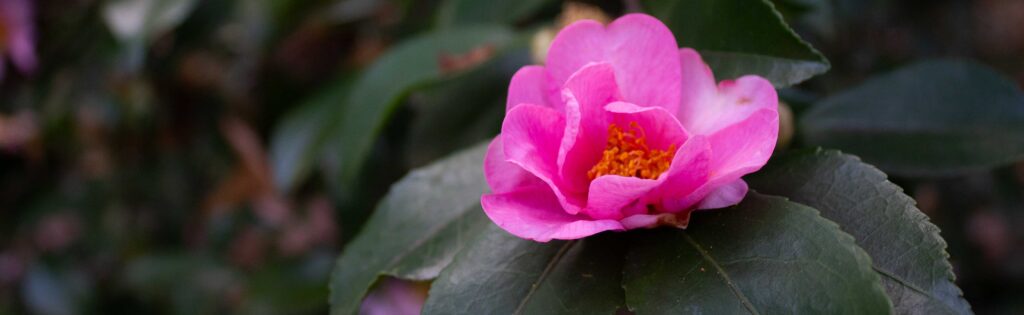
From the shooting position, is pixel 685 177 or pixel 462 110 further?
pixel 462 110

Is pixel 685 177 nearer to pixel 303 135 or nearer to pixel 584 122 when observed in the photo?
pixel 584 122

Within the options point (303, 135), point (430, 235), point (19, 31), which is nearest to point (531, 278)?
point (430, 235)

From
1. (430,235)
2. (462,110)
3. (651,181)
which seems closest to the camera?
(651,181)

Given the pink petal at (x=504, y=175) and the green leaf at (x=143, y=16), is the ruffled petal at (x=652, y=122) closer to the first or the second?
the pink petal at (x=504, y=175)

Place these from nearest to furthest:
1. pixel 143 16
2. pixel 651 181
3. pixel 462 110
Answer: pixel 651 181, pixel 462 110, pixel 143 16

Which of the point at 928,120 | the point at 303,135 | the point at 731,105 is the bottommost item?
the point at 928,120

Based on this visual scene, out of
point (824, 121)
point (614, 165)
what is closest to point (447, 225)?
point (614, 165)

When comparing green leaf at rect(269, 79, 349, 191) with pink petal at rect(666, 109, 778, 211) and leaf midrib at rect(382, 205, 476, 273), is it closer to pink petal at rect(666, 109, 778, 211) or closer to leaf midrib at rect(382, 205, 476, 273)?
leaf midrib at rect(382, 205, 476, 273)
